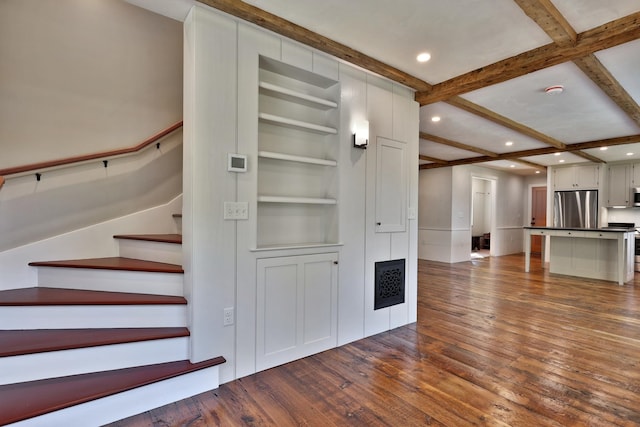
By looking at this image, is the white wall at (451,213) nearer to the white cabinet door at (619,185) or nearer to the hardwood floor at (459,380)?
the white cabinet door at (619,185)

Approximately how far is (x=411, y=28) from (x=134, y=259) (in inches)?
118

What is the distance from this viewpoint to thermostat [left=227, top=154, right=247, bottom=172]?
228cm

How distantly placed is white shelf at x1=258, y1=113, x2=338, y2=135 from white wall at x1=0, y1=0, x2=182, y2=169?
157 cm

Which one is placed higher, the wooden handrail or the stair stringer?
the wooden handrail

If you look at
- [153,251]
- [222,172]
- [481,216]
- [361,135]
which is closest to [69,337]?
[153,251]

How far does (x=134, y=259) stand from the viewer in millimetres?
2781

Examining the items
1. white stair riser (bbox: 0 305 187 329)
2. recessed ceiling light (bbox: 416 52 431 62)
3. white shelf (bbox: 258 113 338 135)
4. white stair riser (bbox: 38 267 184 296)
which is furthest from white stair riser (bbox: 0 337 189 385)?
recessed ceiling light (bbox: 416 52 431 62)

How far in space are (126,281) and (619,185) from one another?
1011 cm

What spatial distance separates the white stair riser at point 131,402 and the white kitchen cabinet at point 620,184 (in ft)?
31.2

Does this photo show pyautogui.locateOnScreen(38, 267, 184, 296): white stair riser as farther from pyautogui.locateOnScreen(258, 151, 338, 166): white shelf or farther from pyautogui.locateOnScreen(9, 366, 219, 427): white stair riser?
pyautogui.locateOnScreen(258, 151, 338, 166): white shelf

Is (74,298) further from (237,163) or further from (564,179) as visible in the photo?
(564,179)

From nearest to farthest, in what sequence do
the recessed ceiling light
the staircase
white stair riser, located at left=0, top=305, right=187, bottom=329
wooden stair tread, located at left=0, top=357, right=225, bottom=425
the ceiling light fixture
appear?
wooden stair tread, located at left=0, top=357, right=225, bottom=425, the staircase, white stair riser, located at left=0, top=305, right=187, bottom=329, the recessed ceiling light, the ceiling light fixture

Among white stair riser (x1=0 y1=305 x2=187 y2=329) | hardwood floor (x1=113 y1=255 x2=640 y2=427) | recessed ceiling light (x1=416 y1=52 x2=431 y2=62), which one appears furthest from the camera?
recessed ceiling light (x1=416 y1=52 x2=431 y2=62)

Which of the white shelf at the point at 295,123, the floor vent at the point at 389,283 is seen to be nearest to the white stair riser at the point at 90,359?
the white shelf at the point at 295,123
